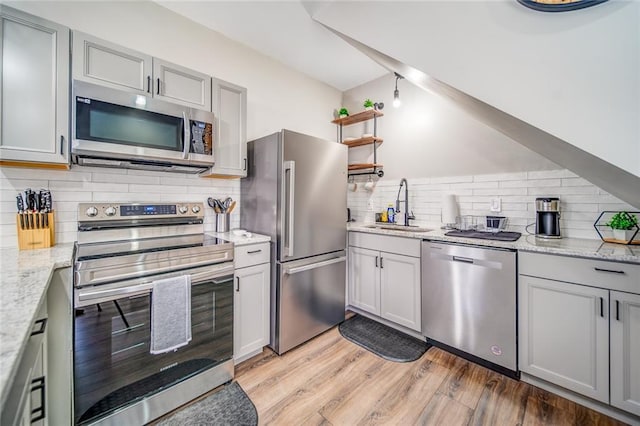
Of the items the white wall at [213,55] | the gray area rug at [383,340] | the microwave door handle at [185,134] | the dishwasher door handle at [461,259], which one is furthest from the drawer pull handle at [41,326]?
the dishwasher door handle at [461,259]

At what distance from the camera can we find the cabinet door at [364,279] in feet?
8.36

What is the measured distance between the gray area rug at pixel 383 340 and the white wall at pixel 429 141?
1.69 metres

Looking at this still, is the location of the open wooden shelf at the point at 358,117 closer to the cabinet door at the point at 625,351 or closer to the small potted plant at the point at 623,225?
the small potted plant at the point at 623,225

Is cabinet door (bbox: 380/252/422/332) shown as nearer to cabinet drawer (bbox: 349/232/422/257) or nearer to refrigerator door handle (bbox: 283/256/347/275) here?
cabinet drawer (bbox: 349/232/422/257)

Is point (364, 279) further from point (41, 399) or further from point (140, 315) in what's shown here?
point (41, 399)

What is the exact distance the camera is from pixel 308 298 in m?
2.25

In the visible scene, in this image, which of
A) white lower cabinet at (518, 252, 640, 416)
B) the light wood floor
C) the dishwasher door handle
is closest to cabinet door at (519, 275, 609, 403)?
white lower cabinet at (518, 252, 640, 416)

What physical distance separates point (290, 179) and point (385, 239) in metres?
1.11

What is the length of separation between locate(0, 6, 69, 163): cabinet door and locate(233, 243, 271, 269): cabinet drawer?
1.13 m

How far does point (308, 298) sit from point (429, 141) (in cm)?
211

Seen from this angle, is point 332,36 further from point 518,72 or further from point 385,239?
point 385,239

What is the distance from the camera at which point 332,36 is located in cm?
243

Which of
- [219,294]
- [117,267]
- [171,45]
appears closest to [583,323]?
[219,294]

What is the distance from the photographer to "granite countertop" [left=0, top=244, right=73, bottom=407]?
1.58 feet
